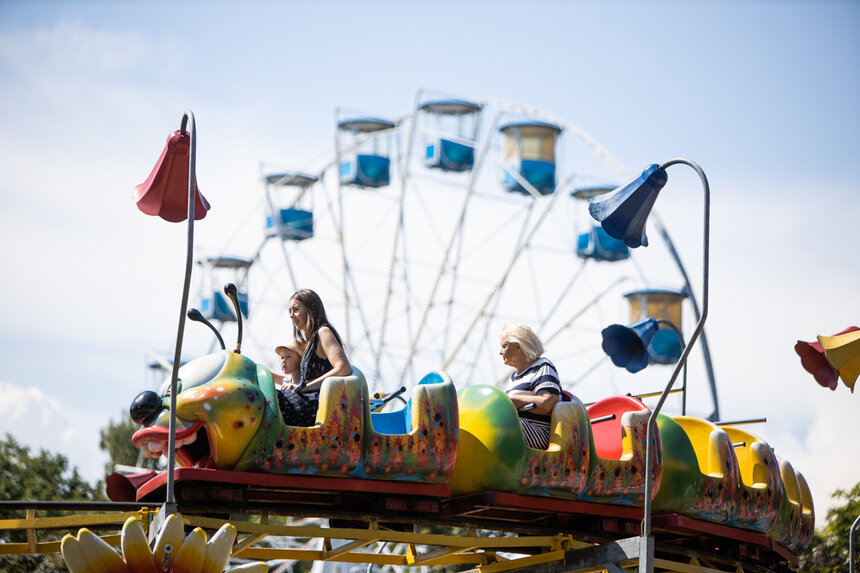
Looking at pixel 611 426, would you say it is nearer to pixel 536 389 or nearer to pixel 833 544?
pixel 536 389

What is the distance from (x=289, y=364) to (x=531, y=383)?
1812 mm

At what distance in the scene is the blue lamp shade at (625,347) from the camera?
44.6ft

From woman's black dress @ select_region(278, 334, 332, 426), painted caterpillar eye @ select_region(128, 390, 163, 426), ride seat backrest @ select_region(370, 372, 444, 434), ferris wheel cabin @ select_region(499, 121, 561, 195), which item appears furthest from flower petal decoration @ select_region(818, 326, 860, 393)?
ferris wheel cabin @ select_region(499, 121, 561, 195)

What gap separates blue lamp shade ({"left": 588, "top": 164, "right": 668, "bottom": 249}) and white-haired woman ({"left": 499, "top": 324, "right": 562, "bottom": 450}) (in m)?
1.05

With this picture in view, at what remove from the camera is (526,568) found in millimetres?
11156

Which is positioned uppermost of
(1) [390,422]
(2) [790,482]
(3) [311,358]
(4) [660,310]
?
(4) [660,310]

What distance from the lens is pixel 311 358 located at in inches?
373

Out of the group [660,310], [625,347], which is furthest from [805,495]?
[660,310]

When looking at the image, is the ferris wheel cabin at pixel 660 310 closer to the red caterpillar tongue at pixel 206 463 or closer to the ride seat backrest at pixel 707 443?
the ride seat backrest at pixel 707 443

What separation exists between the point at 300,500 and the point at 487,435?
1.40 meters

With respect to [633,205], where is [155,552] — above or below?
below

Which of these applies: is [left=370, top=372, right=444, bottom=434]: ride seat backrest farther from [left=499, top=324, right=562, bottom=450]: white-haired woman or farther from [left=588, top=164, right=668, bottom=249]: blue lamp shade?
[left=588, top=164, right=668, bottom=249]: blue lamp shade

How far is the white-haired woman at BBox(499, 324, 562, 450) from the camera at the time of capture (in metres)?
9.83

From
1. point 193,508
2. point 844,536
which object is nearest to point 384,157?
point 844,536
